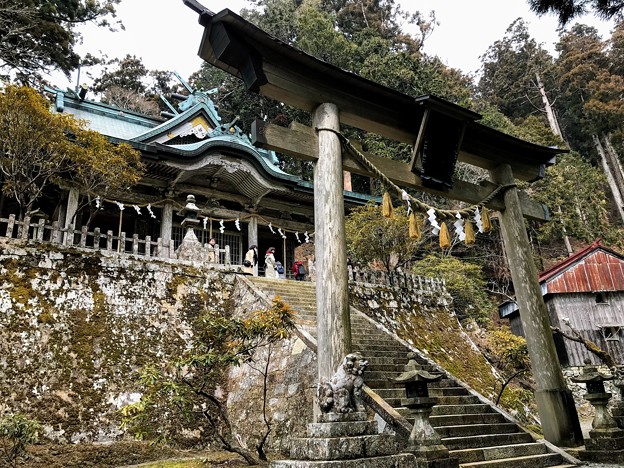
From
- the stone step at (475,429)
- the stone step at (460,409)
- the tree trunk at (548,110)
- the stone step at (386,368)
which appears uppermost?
the tree trunk at (548,110)

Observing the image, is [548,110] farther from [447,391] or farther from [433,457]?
[433,457]

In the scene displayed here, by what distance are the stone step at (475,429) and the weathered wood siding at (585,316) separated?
13.8 metres

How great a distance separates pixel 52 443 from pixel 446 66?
3400 centimetres

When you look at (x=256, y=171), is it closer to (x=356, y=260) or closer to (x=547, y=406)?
(x=356, y=260)

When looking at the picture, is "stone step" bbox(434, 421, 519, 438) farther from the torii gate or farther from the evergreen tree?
the evergreen tree

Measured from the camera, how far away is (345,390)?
3.63 m

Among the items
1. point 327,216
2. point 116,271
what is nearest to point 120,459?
point 116,271

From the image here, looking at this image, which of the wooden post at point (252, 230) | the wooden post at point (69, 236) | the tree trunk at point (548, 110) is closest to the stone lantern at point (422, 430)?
the wooden post at point (69, 236)

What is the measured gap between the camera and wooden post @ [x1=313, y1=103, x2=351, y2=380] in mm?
4824

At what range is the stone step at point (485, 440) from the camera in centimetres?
584

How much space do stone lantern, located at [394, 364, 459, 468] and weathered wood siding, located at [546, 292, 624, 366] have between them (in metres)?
16.4

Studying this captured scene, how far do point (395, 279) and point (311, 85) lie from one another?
10110 millimetres

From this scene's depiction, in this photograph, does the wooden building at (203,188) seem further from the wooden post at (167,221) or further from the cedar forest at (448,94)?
the cedar forest at (448,94)

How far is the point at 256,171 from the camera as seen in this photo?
51.3ft
